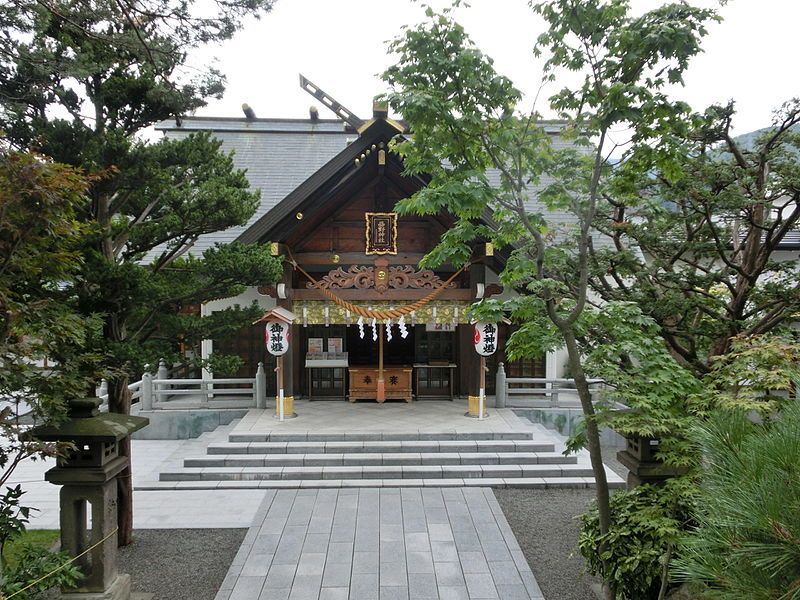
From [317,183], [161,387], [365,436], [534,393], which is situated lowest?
[365,436]

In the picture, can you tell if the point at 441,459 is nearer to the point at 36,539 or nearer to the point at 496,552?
the point at 496,552

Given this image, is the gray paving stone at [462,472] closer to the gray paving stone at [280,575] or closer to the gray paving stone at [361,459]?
the gray paving stone at [361,459]

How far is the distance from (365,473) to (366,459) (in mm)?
408

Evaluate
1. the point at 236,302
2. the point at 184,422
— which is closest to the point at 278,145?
the point at 236,302

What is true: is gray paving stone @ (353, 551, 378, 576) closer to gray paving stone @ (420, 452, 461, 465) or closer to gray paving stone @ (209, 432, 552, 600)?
gray paving stone @ (209, 432, 552, 600)

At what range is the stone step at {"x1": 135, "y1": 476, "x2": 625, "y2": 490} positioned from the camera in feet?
31.7

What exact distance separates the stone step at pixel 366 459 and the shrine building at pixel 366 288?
2.65 meters

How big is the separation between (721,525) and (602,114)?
411 centimetres

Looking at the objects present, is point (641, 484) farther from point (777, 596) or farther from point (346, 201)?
point (346, 201)

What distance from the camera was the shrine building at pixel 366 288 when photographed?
480 inches

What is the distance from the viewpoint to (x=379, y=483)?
9.70m

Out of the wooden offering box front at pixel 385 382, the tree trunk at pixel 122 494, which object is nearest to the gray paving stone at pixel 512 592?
the tree trunk at pixel 122 494

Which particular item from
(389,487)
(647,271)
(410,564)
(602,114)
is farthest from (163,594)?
(647,271)

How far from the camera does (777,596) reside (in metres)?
2.14
